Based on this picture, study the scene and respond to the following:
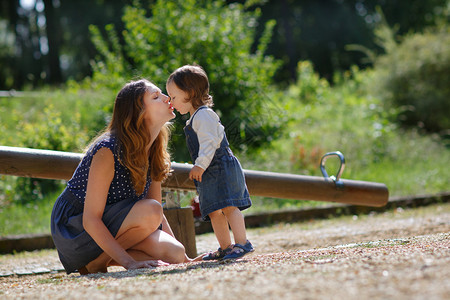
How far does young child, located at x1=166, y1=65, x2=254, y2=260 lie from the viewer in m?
3.28

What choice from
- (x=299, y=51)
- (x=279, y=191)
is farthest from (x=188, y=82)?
(x=299, y=51)

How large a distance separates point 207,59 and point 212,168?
4.96 m

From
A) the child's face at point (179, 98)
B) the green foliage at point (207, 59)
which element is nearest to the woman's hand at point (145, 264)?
the child's face at point (179, 98)

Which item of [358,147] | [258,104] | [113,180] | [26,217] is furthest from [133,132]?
[358,147]

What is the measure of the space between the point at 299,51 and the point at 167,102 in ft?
93.2

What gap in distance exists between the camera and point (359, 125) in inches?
420

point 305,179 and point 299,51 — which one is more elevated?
point 299,51

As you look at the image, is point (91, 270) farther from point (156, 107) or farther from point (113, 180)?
point (156, 107)

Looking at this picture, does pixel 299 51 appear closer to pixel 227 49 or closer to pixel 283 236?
pixel 227 49

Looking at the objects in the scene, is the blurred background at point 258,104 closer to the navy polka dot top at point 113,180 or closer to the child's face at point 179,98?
the child's face at point 179,98

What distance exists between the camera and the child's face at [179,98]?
3.48m

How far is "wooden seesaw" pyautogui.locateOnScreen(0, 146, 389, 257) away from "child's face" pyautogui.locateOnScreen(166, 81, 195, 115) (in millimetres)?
704

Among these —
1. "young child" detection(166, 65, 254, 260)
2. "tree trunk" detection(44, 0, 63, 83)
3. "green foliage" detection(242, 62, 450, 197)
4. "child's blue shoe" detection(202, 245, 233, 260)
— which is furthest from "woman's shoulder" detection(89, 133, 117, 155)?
"tree trunk" detection(44, 0, 63, 83)

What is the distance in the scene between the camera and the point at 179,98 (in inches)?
138
